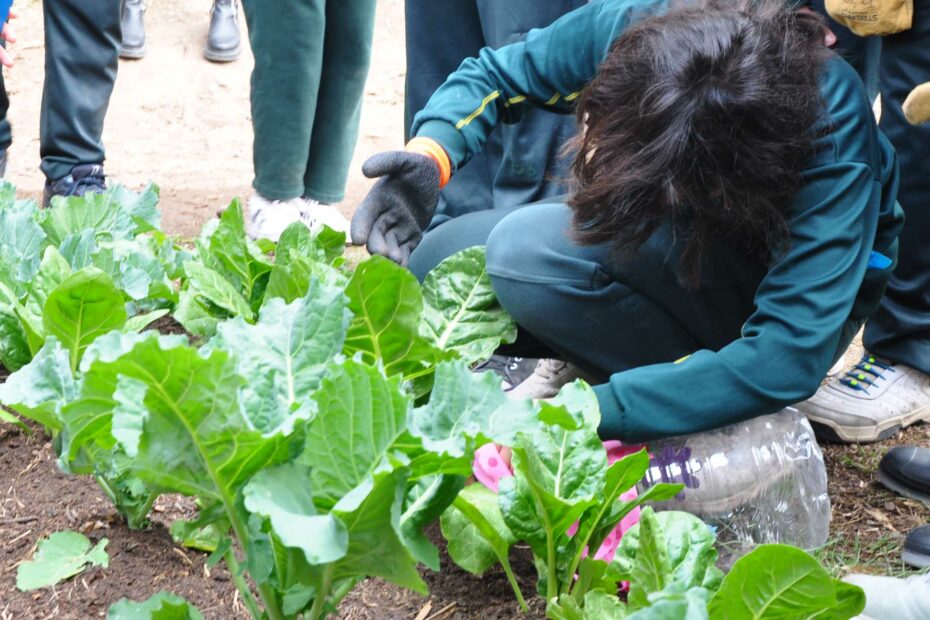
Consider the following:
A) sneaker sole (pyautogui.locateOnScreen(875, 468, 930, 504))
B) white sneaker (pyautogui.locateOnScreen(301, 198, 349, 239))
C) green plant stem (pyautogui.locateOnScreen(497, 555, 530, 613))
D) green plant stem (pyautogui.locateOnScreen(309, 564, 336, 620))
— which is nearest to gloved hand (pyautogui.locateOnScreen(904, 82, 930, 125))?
sneaker sole (pyautogui.locateOnScreen(875, 468, 930, 504))

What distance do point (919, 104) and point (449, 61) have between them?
1400 mm

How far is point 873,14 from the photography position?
1964mm

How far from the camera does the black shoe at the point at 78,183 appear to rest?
11.1 ft

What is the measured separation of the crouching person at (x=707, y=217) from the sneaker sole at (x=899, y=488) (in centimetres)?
29

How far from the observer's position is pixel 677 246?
187 centimetres

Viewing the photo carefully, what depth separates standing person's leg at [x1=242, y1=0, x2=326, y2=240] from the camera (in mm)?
3098

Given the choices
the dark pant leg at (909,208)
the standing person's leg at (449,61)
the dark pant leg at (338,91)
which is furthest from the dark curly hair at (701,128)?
the dark pant leg at (338,91)

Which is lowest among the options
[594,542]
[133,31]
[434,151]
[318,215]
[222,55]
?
[222,55]

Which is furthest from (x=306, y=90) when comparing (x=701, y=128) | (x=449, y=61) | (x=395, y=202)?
(x=701, y=128)

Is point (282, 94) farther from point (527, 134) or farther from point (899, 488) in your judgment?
point (899, 488)

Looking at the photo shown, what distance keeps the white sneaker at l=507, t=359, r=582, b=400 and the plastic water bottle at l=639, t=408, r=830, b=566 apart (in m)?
0.47

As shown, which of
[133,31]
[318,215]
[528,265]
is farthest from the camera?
[133,31]

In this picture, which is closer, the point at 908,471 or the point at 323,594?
the point at 323,594

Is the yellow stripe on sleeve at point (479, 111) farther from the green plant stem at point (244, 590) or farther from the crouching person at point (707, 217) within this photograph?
the green plant stem at point (244, 590)
